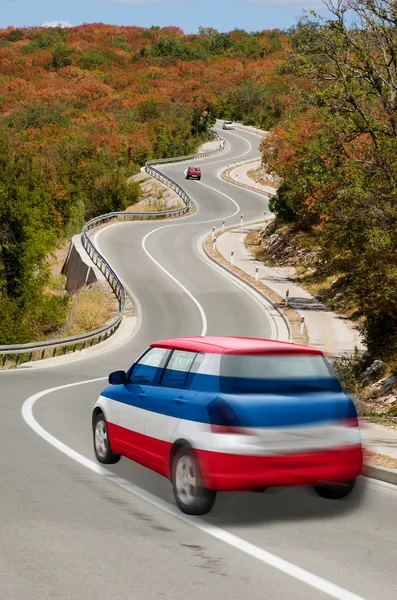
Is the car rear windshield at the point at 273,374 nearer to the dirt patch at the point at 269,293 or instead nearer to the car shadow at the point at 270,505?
the car shadow at the point at 270,505

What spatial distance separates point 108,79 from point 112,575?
160 metres

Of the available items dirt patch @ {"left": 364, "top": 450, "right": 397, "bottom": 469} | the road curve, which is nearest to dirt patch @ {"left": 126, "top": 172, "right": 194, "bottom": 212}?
the road curve

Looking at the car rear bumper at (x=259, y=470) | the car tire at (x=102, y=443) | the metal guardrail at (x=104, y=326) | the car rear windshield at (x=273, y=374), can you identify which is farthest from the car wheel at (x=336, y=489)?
the metal guardrail at (x=104, y=326)

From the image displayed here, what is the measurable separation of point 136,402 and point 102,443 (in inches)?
51.0

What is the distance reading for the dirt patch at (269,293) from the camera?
111ft

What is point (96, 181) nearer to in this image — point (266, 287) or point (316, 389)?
point (266, 287)

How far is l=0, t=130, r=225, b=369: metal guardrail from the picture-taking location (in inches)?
1037

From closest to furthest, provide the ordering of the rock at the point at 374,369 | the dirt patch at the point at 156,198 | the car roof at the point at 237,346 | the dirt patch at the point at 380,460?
the car roof at the point at 237,346, the dirt patch at the point at 380,460, the rock at the point at 374,369, the dirt patch at the point at 156,198

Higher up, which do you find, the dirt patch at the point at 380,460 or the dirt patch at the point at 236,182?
the dirt patch at the point at 236,182

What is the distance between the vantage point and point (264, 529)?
23.2ft

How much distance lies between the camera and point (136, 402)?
350 inches

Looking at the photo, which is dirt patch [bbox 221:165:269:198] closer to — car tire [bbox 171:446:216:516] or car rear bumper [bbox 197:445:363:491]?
car tire [bbox 171:446:216:516]

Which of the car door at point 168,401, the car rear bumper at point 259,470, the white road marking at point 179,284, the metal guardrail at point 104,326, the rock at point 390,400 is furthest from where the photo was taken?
the white road marking at point 179,284

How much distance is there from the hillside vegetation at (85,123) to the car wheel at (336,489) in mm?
17742
